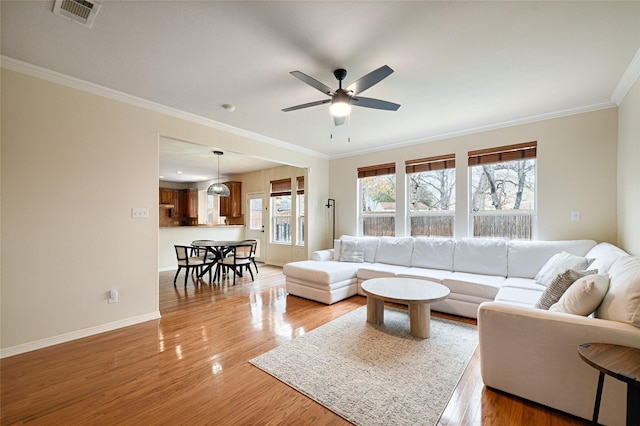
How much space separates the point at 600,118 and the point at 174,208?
10919 mm

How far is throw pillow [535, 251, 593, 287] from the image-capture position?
2783mm

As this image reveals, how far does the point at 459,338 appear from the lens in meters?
2.80

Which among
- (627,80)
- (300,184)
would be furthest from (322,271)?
(627,80)

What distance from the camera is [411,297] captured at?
2.78 metres

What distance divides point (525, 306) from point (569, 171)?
8.35 ft

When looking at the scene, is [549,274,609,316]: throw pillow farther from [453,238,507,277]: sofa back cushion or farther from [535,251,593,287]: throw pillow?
[453,238,507,277]: sofa back cushion

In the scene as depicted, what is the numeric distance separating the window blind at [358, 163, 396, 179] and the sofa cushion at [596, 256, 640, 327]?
12.0 ft

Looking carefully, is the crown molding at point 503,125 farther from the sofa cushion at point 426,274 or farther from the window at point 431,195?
the sofa cushion at point 426,274

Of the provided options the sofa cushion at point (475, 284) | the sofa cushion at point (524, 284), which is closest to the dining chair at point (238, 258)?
the sofa cushion at point (475, 284)

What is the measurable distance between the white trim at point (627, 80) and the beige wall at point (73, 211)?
4.99 metres

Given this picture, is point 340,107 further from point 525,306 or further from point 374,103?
point 525,306

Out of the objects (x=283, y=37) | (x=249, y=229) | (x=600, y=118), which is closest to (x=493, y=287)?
(x=600, y=118)

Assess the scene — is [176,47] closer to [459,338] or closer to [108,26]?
[108,26]

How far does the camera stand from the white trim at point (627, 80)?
97.5 inches
